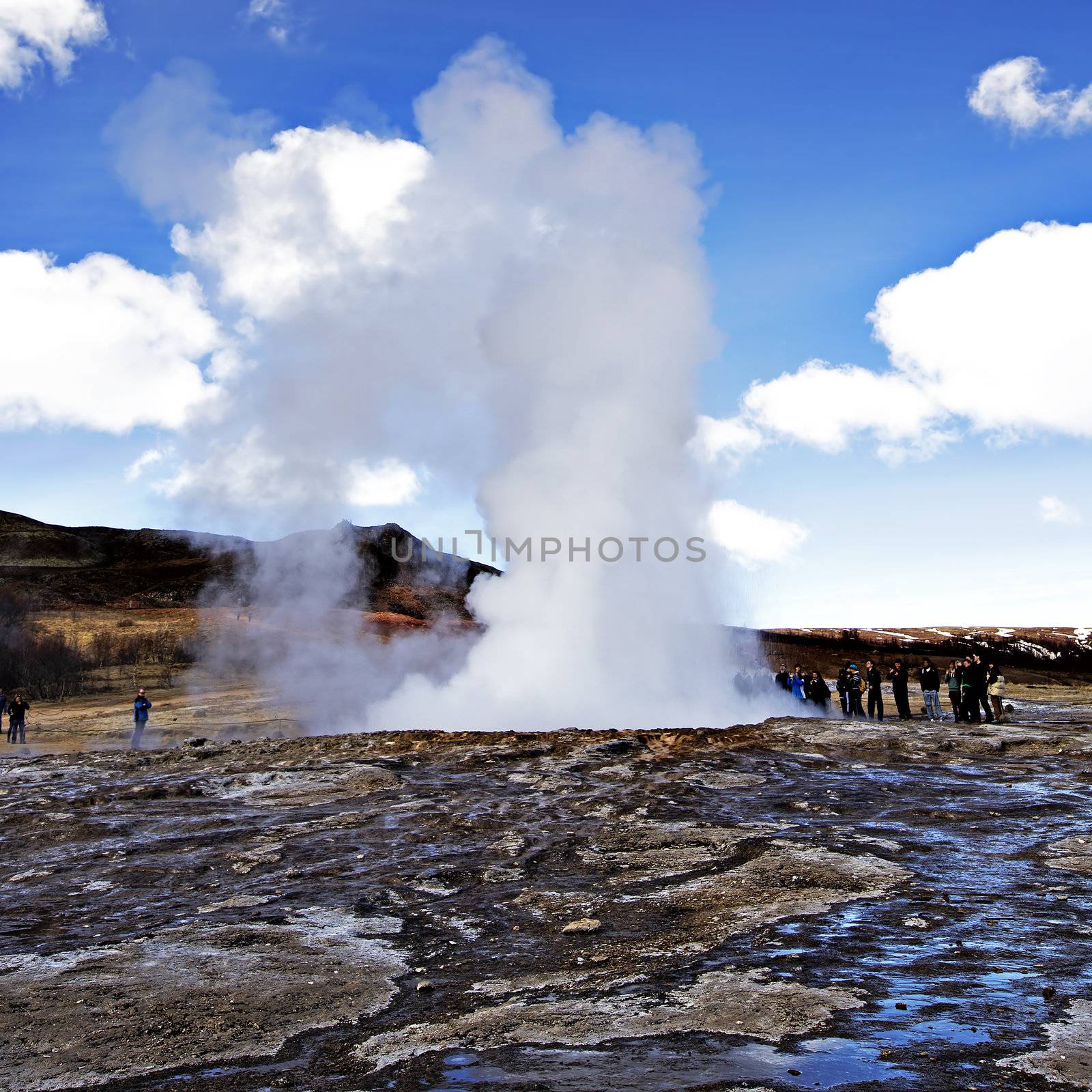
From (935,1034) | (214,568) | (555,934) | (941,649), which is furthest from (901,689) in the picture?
(214,568)

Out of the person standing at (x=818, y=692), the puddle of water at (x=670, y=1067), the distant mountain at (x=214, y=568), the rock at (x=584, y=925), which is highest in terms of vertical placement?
the distant mountain at (x=214, y=568)

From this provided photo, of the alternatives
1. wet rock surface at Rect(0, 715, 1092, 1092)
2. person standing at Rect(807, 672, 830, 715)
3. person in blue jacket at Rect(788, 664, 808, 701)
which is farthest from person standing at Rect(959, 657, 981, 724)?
wet rock surface at Rect(0, 715, 1092, 1092)

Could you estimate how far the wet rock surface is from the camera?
3988 mm

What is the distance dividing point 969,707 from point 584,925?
1543 centimetres

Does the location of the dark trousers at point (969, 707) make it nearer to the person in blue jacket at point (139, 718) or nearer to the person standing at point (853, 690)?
the person standing at point (853, 690)

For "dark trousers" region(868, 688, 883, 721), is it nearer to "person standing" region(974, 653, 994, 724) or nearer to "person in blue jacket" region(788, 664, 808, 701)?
"person standing" region(974, 653, 994, 724)

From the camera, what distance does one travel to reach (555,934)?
6141 mm

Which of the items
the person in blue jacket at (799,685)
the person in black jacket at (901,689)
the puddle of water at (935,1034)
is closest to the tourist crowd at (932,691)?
the person in black jacket at (901,689)

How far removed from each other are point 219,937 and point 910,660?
45.8 m

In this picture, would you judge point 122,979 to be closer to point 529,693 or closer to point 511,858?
point 511,858

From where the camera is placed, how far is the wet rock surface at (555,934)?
13.1 ft

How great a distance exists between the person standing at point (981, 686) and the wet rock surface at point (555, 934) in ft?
21.0

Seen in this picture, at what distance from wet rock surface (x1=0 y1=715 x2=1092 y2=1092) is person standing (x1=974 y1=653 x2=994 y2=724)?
6414mm

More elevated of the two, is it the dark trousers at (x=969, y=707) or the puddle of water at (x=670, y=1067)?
the dark trousers at (x=969, y=707)
